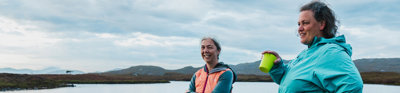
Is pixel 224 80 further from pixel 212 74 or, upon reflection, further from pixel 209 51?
pixel 209 51

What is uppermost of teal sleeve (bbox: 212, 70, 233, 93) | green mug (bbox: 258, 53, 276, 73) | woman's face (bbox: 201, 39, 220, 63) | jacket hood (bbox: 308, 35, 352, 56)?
woman's face (bbox: 201, 39, 220, 63)

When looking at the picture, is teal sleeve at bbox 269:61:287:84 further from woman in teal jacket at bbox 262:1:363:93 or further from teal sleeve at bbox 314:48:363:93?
teal sleeve at bbox 314:48:363:93

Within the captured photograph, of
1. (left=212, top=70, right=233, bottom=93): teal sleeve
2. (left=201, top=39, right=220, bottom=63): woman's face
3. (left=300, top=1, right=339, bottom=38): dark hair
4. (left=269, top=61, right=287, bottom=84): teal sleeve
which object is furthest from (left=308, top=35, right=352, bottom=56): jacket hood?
(left=201, top=39, right=220, bottom=63): woman's face

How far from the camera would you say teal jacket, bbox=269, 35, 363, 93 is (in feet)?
6.26

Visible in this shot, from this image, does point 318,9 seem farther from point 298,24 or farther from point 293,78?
point 293,78

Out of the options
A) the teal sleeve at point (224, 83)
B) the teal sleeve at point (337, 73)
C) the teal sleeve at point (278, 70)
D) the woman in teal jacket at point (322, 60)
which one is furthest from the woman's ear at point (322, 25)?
the teal sleeve at point (224, 83)

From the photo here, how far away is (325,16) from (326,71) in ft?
1.93

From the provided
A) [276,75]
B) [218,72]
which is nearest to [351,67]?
[276,75]

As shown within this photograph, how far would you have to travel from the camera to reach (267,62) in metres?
3.07

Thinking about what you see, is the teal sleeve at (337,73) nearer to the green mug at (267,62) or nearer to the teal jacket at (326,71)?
the teal jacket at (326,71)

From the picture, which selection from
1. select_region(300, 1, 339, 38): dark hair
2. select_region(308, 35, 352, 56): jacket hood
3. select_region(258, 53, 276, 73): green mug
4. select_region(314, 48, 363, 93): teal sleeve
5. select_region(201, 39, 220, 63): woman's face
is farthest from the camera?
select_region(201, 39, 220, 63): woman's face

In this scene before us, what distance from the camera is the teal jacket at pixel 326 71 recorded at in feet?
6.26

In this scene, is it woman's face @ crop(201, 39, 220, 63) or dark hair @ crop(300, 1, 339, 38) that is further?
woman's face @ crop(201, 39, 220, 63)

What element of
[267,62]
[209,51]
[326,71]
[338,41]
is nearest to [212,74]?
[209,51]
